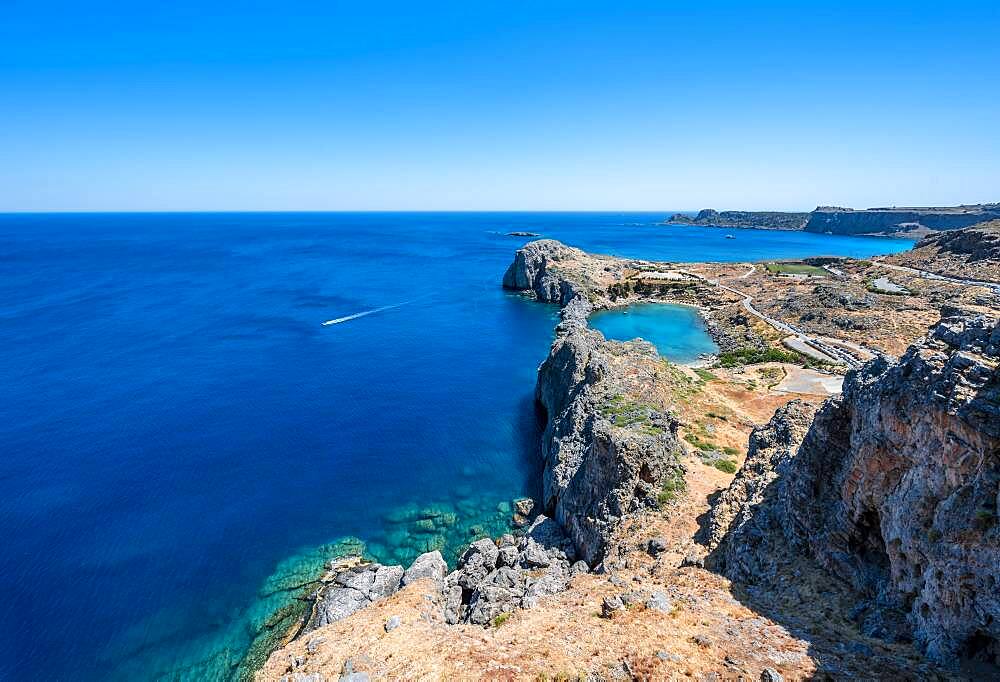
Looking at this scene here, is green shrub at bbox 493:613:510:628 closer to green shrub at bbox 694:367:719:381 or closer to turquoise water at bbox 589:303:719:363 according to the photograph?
green shrub at bbox 694:367:719:381

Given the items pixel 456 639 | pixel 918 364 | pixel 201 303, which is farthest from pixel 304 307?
pixel 918 364

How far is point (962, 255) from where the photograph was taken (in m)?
112

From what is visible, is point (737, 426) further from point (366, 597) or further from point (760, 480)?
point (366, 597)

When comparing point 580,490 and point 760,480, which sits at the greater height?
point 760,480

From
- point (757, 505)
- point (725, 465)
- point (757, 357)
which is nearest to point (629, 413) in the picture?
point (725, 465)

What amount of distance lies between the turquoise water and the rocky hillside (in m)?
52.6

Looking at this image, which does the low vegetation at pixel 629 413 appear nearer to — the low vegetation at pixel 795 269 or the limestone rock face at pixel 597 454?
the limestone rock face at pixel 597 454

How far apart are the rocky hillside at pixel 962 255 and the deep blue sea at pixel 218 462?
283ft

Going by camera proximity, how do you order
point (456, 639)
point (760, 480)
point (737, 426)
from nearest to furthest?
point (456, 639)
point (760, 480)
point (737, 426)

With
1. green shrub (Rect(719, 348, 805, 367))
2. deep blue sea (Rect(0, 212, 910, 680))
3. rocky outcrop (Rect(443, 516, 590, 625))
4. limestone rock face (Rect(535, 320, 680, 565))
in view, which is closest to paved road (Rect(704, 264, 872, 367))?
green shrub (Rect(719, 348, 805, 367))

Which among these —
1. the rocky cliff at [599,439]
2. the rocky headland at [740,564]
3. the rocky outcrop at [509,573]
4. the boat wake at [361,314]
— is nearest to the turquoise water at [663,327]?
the rocky cliff at [599,439]

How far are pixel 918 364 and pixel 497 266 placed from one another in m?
162

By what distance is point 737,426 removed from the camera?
141 ft

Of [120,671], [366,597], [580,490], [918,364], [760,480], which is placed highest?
[918,364]
